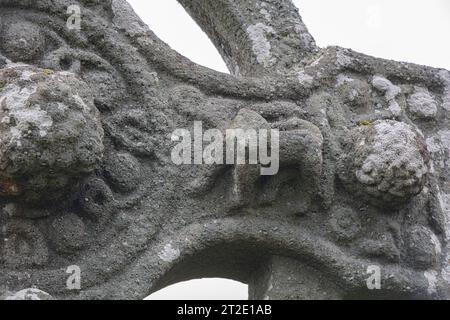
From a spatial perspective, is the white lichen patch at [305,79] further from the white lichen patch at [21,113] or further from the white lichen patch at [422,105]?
the white lichen patch at [21,113]

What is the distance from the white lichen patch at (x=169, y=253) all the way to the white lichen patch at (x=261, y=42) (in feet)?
3.62

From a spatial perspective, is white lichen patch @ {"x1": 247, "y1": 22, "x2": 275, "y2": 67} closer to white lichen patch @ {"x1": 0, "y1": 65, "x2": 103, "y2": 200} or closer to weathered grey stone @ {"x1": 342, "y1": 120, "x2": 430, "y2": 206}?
weathered grey stone @ {"x1": 342, "y1": 120, "x2": 430, "y2": 206}

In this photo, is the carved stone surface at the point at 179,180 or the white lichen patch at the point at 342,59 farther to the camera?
the white lichen patch at the point at 342,59

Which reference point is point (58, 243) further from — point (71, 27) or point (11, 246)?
point (71, 27)

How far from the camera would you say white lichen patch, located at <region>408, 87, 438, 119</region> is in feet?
10.5

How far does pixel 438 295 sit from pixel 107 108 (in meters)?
1.30

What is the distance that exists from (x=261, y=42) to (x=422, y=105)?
72 centimetres

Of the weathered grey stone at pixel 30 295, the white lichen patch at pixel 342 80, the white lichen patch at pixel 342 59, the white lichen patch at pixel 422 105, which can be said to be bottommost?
the weathered grey stone at pixel 30 295

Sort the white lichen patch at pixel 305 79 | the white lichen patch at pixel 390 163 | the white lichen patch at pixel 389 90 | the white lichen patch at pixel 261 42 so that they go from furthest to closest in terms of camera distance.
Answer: the white lichen patch at pixel 261 42, the white lichen patch at pixel 389 90, the white lichen patch at pixel 305 79, the white lichen patch at pixel 390 163

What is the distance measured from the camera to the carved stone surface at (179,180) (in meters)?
2.39

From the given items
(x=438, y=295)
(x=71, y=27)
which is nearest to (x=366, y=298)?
(x=438, y=295)

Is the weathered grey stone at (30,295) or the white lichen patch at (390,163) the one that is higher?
the white lichen patch at (390,163)

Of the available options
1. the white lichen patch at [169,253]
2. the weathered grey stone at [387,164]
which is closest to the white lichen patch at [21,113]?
the white lichen patch at [169,253]

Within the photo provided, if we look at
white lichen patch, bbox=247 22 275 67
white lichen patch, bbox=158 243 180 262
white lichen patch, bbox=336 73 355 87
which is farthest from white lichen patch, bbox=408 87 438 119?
white lichen patch, bbox=158 243 180 262
